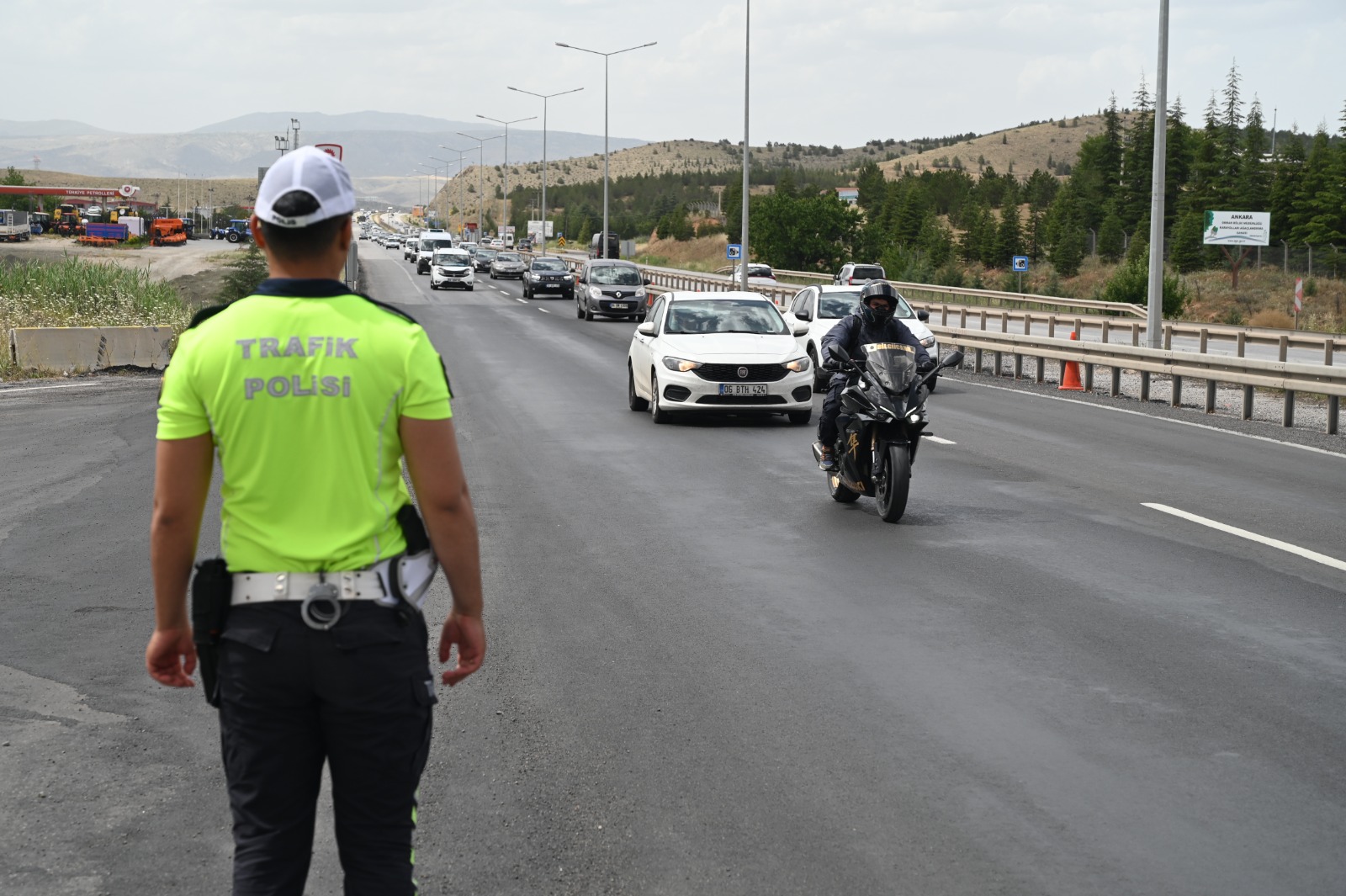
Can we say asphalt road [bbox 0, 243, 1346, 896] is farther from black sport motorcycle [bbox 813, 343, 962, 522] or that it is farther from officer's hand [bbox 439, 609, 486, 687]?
officer's hand [bbox 439, 609, 486, 687]

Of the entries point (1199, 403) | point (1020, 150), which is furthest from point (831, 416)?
point (1020, 150)

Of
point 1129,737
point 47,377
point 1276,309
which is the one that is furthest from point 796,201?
point 1129,737

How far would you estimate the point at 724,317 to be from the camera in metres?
19.3

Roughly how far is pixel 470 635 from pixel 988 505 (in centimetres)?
912

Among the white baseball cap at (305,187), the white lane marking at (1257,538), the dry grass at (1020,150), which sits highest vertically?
the dry grass at (1020,150)

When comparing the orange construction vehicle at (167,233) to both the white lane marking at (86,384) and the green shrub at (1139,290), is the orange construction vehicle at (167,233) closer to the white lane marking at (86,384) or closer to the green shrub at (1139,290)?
the green shrub at (1139,290)

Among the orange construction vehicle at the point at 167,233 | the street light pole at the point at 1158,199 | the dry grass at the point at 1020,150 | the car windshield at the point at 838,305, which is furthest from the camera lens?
the dry grass at the point at 1020,150

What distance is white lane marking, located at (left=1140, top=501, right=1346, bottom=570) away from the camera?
970cm

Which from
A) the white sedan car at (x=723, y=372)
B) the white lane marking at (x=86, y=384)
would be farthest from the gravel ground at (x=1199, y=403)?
the white lane marking at (x=86, y=384)

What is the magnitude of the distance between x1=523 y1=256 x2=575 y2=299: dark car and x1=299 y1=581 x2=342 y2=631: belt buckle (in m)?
56.4

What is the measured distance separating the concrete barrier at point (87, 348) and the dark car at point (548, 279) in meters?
34.4

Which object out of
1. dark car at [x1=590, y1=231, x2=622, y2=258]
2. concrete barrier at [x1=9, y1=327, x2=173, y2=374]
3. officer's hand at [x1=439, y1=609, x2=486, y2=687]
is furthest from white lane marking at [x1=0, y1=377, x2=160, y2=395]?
dark car at [x1=590, y1=231, x2=622, y2=258]

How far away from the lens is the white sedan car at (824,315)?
23.2 metres

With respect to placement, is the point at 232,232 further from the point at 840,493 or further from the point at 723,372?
the point at 840,493
